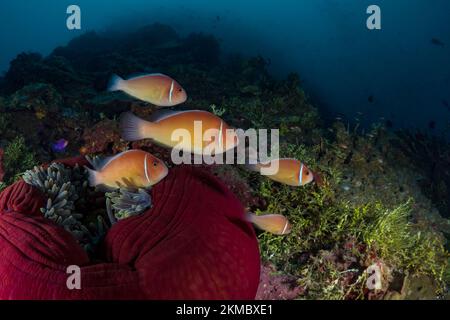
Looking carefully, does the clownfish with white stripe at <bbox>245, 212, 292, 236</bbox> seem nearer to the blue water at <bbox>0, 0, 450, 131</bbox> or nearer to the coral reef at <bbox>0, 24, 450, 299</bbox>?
the coral reef at <bbox>0, 24, 450, 299</bbox>

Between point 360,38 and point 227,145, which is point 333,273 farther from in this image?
point 360,38

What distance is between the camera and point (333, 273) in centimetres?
338

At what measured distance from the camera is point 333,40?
187 feet

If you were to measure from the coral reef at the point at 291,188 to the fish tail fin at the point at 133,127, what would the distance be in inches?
22.0

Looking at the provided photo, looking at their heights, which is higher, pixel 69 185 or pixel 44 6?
pixel 44 6

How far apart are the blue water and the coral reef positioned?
18965 millimetres

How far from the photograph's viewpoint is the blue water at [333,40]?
4009 centimetres

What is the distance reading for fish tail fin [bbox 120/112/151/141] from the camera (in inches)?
128

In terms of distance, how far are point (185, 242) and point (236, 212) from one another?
0.68m

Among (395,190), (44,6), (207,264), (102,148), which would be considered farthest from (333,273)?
(44,6)

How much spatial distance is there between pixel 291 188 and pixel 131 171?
2079 mm

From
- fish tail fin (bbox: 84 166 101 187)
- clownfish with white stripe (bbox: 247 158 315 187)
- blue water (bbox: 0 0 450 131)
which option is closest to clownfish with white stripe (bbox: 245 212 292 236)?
clownfish with white stripe (bbox: 247 158 315 187)

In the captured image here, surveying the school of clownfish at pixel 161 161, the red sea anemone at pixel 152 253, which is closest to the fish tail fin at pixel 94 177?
the school of clownfish at pixel 161 161

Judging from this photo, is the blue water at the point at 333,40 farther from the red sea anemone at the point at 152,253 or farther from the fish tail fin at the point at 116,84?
the red sea anemone at the point at 152,253
